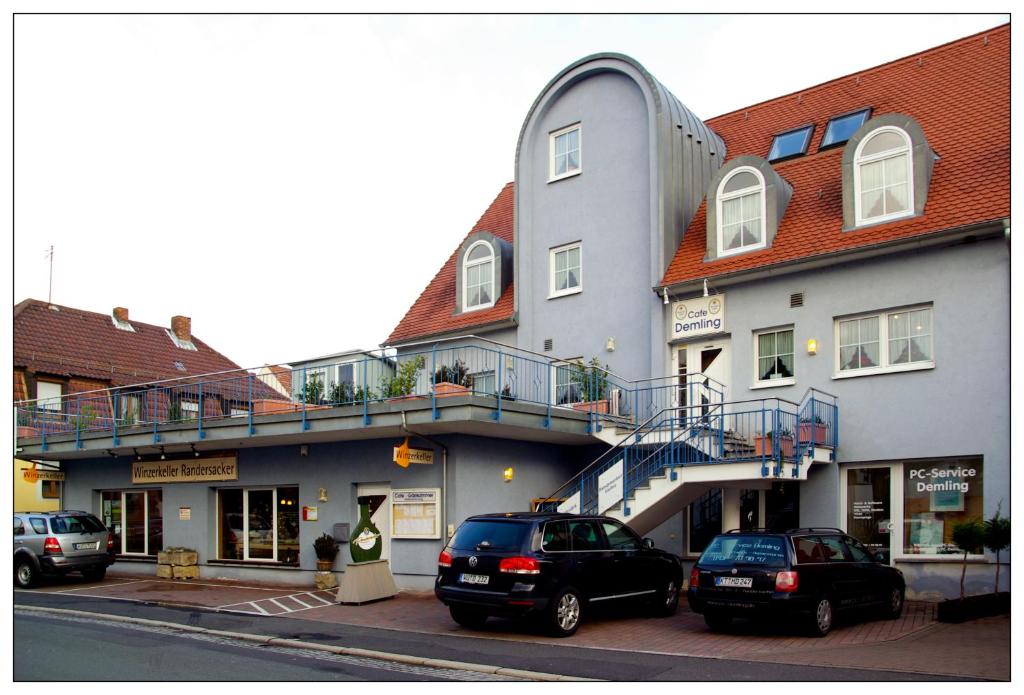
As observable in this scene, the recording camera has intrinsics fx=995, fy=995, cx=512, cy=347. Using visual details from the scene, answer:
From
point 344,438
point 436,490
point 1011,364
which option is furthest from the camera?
point 344,438

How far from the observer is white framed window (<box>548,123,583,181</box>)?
22.6 metres

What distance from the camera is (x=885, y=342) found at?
17.3 m

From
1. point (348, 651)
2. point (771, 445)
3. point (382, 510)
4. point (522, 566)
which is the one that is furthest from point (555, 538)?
point (382, 510)

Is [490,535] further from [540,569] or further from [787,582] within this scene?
[787,582]

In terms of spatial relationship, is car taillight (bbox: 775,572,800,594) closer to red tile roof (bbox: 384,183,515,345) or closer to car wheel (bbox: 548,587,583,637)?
car wheel (bbox: 548,587,583,637)

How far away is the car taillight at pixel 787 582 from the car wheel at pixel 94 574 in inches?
610

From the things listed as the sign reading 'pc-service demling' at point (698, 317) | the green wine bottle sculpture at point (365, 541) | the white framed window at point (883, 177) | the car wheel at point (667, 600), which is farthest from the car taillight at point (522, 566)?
the white framed window at point (883, 177)

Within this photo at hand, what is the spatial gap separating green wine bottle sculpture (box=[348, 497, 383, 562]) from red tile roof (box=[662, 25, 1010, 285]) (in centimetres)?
763

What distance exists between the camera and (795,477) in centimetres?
1634

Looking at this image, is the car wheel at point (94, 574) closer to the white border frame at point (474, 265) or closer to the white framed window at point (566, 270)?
the white border frame at point (474, 265)

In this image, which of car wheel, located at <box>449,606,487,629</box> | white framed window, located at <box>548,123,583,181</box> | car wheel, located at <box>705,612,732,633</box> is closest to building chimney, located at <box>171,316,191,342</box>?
white framed window, located at <box>548,123,583,181</box>

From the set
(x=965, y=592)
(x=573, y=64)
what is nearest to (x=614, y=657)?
(x=965, y=592)

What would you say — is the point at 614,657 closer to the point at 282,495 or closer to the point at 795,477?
the point at 795,477

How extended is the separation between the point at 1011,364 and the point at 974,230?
8.09 ft
